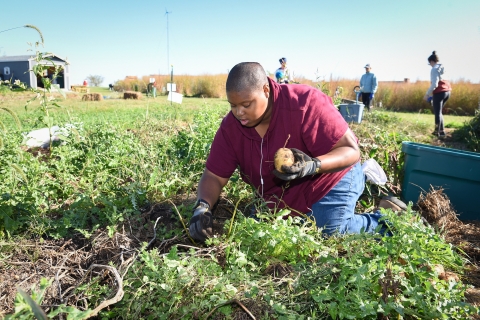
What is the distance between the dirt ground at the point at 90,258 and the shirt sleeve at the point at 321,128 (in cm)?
78

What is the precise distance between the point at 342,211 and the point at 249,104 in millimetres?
964

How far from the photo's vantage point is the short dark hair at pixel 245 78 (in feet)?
7.16

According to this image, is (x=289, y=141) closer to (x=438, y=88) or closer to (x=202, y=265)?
(x=202, y=265)

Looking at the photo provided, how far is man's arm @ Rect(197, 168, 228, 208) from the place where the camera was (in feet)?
8.29

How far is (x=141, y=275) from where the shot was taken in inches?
67.7

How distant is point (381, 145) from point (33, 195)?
3.31 meters

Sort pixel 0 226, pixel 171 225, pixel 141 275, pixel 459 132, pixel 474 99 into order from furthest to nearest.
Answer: pixel 474 99
pixel 459 132
pixel 171 225
pixel 0 226
pixel 141 275

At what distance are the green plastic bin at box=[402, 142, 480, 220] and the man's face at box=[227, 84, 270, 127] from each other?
158 centimetres

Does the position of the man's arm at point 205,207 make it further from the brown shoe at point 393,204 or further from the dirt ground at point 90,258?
the brown shoe at point 393,204

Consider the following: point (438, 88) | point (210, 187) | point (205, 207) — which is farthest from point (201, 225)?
point (438, 88)

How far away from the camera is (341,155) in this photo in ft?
7.75

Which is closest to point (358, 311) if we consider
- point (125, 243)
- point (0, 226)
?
point (125, 243)

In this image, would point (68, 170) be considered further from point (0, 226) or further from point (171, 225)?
point (171, 225)

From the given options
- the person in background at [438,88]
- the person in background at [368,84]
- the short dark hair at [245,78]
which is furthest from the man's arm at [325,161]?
the person in background at [368,84]
